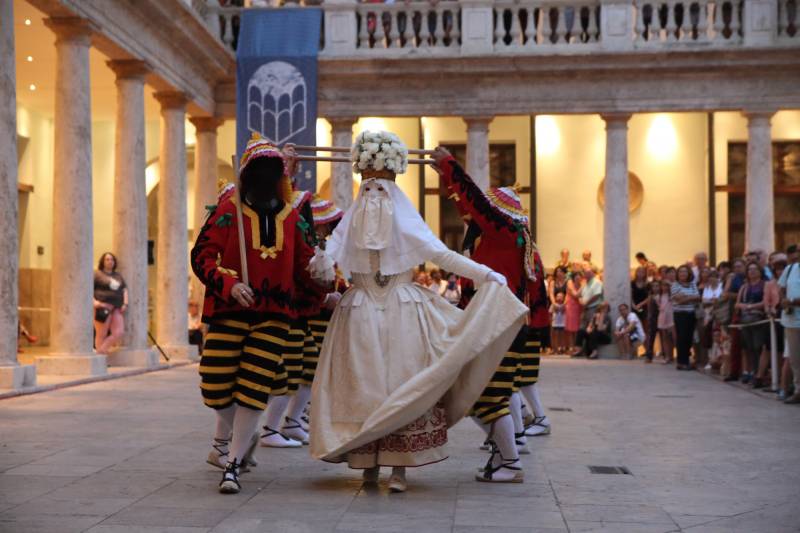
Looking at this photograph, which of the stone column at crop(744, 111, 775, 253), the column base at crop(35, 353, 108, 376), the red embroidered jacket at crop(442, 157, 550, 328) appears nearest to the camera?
the red embroidered jacket at crop(442, 157, 550, 328)

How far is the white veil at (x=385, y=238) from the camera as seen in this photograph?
6.21 m

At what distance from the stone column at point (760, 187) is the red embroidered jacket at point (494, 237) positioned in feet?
44.3

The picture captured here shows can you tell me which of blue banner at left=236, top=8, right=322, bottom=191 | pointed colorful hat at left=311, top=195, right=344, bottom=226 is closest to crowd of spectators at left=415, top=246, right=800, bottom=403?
→ pointed colorful hat at left=311, top=195, right=344, bottom=226

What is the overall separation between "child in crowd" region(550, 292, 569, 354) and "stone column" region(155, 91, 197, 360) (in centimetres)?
695

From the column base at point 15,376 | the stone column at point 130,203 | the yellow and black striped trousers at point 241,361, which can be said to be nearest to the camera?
the yellow and black striped trousers at point 241,361

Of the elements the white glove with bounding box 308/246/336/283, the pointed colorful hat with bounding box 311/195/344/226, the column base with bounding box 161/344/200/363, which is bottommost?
the column base with bounding box 161/344/200/363

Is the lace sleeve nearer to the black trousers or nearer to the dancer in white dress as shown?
the dancer in white dress

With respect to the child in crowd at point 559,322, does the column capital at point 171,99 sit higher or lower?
higher

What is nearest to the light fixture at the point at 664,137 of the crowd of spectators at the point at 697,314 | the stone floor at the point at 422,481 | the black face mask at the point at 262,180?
the crowd of spectators at the point at 697,314

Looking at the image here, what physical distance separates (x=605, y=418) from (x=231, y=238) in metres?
4.90

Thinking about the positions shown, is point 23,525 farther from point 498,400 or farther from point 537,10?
point 537,10

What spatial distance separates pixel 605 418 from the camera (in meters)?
9.93

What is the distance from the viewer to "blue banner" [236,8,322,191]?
65.7 ft

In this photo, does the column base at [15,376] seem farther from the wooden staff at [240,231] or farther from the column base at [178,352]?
the column base at [178,352]
